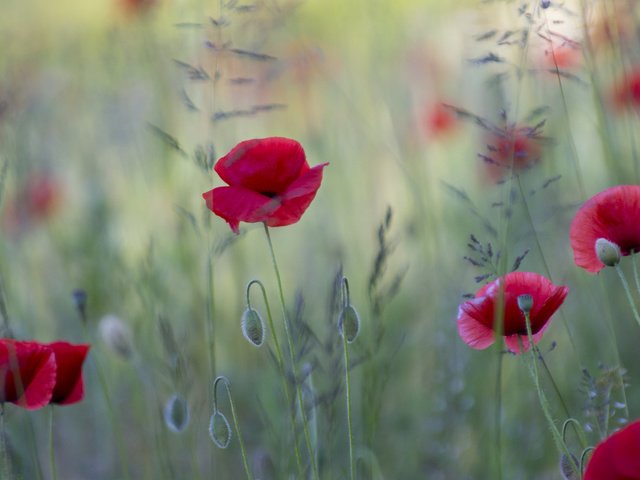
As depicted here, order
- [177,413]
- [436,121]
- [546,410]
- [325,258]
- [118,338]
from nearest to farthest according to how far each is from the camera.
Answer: [546,410] → [177,413] → [118,338] → [436,121] → [325,258]

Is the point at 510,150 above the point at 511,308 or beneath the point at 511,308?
above

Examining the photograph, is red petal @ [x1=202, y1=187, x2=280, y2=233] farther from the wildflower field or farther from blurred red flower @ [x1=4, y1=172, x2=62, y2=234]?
blurred red flower @ [x1=4, y1=172, x2=62, y2=234]

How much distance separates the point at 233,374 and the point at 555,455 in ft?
2.52

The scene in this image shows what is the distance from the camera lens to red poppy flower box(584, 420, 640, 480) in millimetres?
644

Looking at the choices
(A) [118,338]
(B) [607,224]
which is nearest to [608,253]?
(B) [607,224]

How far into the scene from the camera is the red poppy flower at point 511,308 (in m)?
0.88

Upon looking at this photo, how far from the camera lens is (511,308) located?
907mm

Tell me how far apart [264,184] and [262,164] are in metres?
0.02

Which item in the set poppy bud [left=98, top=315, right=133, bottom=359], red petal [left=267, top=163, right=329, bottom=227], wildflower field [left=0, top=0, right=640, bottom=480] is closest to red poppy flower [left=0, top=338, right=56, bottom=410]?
wildflower field [left=0, top=0, right=640, bottom=480]

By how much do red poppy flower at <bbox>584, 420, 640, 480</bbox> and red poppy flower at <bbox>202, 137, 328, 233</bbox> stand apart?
1.28ft

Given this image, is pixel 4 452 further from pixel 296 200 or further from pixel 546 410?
pixel 546 410

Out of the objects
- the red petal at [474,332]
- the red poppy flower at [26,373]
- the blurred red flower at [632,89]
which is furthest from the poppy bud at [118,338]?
the blurred red flower at [632,89]

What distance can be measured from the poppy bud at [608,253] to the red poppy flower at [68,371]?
0.52 m

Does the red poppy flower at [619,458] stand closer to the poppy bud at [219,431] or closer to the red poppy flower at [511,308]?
the red poppy flower at [511,308]
